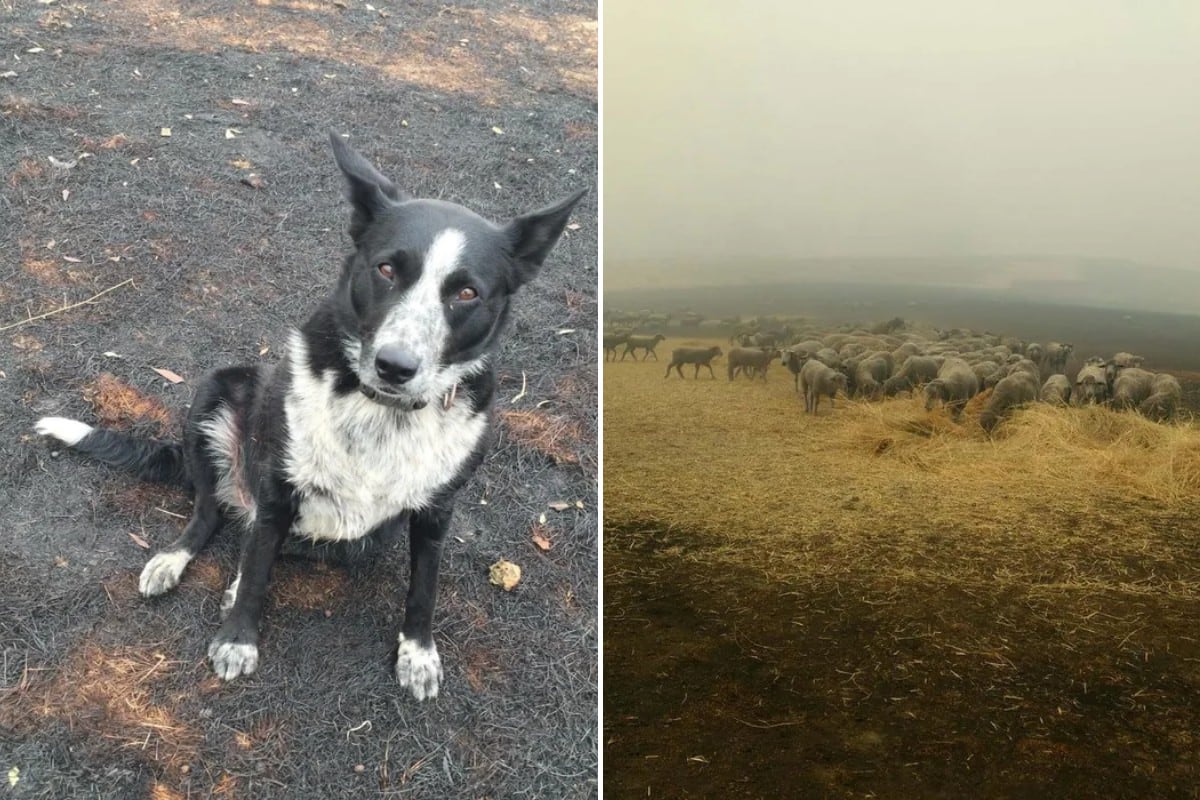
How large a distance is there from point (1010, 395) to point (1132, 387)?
0.27 metres

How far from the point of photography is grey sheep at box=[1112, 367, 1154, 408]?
7.54 feet

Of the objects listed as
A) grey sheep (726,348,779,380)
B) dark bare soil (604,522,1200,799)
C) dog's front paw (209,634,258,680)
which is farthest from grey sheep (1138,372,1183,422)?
dog's front paw (209,634,258,680)

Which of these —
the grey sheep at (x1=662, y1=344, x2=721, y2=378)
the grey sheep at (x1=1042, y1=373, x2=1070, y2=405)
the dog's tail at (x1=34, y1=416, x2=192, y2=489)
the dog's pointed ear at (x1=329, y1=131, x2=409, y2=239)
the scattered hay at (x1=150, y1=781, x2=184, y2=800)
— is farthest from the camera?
the grey sheep at (x1=662, y1=344, x2=721, y2=378)

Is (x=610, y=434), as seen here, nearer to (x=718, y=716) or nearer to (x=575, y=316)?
(x=575, y=316)

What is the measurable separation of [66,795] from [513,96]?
2.01 m

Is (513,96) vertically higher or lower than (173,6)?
lower

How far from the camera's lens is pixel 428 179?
A: 2604 mm

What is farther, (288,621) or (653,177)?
(653,177)

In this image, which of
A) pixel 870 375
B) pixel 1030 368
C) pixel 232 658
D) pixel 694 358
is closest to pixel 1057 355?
pixel 1030 368

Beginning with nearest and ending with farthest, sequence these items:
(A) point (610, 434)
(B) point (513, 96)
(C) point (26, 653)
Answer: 1. (C) point (26, 653)
2. (A) point (610, 434)
3. (B) point (513, 96)

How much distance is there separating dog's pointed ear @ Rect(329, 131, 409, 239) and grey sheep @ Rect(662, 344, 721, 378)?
1036mm

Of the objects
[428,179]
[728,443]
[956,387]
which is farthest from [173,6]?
[956,387]

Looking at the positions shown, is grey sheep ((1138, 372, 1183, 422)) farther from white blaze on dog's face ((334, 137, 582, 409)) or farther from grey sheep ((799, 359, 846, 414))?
white blaze on dog's face ((334, 137, 582, 409))

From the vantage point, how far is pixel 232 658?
5.89 ft
